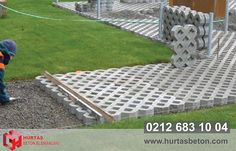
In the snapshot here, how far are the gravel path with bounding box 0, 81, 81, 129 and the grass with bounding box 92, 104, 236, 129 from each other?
0.74 meters

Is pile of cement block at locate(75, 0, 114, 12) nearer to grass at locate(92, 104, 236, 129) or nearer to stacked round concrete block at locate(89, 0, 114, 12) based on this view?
stacked round concrete block at locate(89, 0, 114, 12)

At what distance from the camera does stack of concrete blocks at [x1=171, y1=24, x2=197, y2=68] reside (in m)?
10.2

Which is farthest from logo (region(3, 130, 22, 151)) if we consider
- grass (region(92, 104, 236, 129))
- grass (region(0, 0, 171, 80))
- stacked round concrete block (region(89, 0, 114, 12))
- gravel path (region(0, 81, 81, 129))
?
stacked round concrete block (region(89, 0, 114, 12))

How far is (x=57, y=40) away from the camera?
12672 mm

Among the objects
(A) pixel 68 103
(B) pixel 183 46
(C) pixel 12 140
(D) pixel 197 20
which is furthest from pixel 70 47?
(C) pixel 12 140

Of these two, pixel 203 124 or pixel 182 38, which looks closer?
pixel 203 124

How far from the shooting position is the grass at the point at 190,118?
7035 millimetres

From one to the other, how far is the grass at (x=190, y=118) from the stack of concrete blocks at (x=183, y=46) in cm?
262

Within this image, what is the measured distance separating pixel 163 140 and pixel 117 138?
61 cm

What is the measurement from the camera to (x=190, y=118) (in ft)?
23.9

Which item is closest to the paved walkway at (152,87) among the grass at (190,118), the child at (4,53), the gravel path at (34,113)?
the gravel path at (34,113)

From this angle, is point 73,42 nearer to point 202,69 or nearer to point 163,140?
point 202,69

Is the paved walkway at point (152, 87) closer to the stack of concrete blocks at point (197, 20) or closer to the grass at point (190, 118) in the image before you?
the grass at point (190, 118)

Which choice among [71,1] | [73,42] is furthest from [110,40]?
[71,1]
